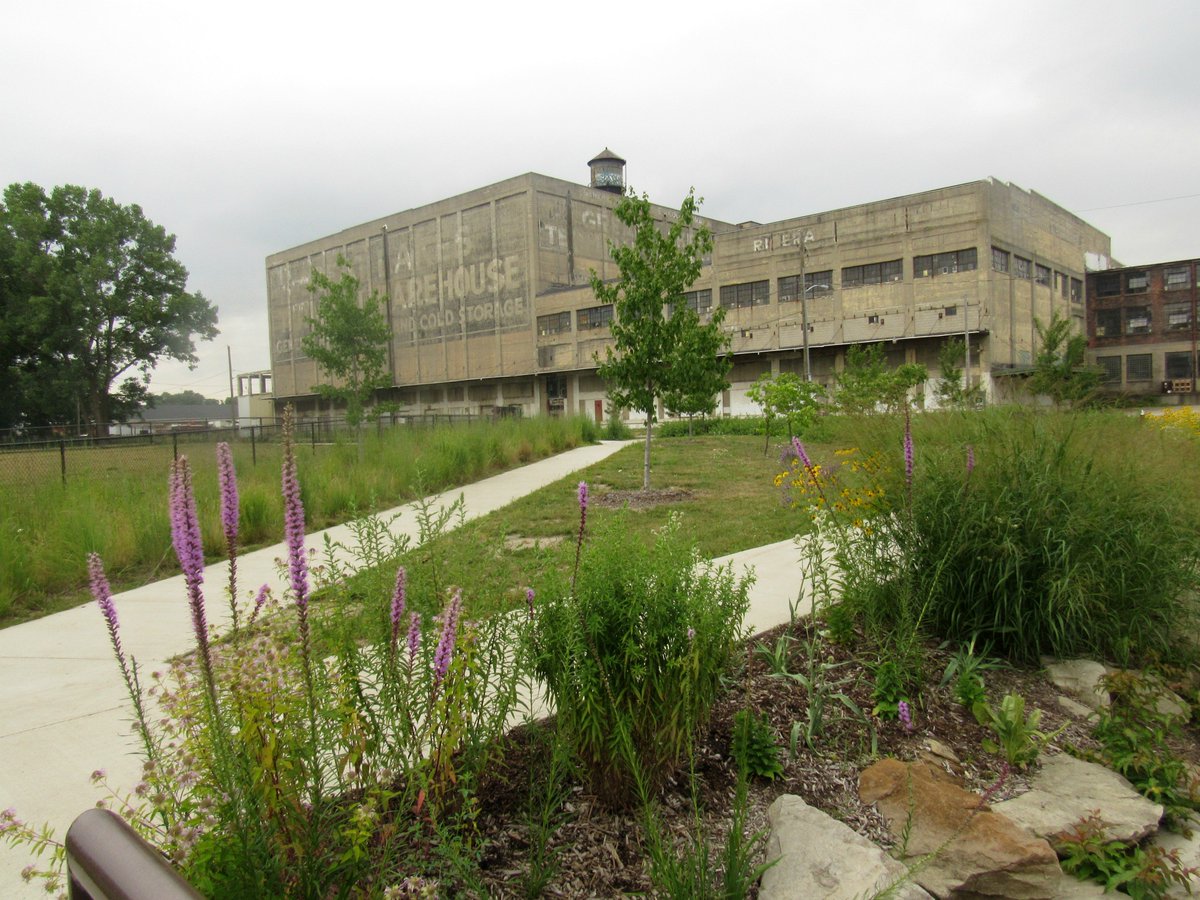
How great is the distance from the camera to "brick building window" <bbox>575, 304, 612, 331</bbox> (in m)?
49.5

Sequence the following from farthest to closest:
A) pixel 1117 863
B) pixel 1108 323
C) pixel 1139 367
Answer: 1. pixel 1108 323
2. pixel 1139 367
3. pixel 1117 863

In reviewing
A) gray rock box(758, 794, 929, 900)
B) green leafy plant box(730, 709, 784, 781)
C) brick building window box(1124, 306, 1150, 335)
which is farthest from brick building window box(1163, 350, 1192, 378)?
gray rock box(758, 794, 929, 900)

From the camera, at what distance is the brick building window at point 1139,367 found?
53281 millimetres

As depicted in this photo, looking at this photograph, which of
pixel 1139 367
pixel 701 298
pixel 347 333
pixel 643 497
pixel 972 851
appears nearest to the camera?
pixel 972 851

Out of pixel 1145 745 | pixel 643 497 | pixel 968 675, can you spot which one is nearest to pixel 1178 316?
pixel 643 497

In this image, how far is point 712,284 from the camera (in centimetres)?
4747

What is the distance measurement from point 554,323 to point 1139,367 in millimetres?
40794

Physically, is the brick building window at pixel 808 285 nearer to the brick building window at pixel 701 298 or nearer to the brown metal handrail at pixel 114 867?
the brick building window at pixel 701 298

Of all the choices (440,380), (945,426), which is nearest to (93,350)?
(440,380)

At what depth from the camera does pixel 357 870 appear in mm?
2219

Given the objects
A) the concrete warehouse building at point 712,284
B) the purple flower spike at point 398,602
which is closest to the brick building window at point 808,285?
the concrete warehouse building at point 712,284

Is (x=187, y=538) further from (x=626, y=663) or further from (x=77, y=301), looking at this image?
(x=77, y=301)

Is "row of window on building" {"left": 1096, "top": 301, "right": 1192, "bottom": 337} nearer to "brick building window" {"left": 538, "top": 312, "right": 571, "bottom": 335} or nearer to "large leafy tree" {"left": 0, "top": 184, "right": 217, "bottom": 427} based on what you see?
"brick building window" {"left": 538, "top": 312, "right": 571, "bottom": 335}

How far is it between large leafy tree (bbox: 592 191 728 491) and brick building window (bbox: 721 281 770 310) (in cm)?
3210
